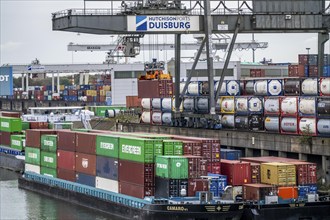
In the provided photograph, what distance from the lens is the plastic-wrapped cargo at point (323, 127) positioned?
176 feet

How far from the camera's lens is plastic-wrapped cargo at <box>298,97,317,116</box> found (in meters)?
54.4

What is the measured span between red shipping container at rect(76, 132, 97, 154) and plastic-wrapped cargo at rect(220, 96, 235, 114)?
11792 mm

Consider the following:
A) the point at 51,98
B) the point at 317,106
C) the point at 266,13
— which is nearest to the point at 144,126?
the point at 266,13

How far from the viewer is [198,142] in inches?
1921

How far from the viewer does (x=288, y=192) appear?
46844mm

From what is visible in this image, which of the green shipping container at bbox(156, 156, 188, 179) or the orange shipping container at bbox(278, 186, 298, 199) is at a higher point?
the green shipping container at bbox(156, 156, 188, 179)

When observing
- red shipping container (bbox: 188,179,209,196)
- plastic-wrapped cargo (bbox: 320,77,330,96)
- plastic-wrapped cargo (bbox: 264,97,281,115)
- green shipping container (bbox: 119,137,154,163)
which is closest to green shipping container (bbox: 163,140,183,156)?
green shipping container (bbox: 119,137,154,163)

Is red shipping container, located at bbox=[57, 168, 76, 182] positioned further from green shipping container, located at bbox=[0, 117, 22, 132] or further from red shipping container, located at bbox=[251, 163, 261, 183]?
green shipping container, located at bbox=[0, 117, 22, 132]

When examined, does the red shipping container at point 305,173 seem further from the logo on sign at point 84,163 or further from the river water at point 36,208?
the logo on sign at point 84,163

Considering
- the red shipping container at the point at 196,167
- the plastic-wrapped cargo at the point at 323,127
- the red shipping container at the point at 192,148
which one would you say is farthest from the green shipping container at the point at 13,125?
the red shipping container at the point at 196,167

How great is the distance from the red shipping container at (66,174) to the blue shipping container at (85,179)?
0.71 metres

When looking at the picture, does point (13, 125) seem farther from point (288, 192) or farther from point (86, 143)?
point (288, 192)

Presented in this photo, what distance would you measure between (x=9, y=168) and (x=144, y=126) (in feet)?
51.0

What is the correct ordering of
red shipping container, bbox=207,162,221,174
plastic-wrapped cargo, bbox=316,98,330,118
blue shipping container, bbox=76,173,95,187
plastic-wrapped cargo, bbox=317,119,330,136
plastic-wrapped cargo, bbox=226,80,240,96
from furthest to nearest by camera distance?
plastic-wrapped cargo, bbox=226,80,240,96, blue shipping container, bbox=76,173,95,187, plastic-wrapped cargo, bbox=317,119,330,136, plastic-wrapped cargo, bbox=316,98,330,118, red shipping container, bbox=207,162,221,174
